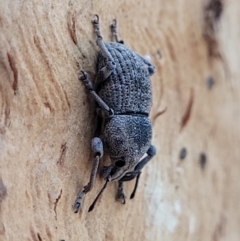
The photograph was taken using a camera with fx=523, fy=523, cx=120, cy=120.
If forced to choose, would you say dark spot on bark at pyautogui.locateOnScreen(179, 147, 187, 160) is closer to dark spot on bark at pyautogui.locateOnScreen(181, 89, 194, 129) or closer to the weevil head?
dark spot on bark at pyautogui.locateOnScreen(181, 89, 194, 129)

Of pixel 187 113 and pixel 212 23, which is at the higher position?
pixel 212 23

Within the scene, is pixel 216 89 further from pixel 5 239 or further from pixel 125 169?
pixel 5 239

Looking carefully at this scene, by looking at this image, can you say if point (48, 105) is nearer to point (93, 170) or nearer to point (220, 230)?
point (93, 170)

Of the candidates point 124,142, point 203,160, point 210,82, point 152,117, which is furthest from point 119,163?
point 210,82

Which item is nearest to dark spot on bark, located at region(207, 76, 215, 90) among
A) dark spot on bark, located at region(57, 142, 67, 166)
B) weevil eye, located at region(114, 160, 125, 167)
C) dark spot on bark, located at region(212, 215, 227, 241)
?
dark spot on bark, located at region(212, 215, 227, 241)

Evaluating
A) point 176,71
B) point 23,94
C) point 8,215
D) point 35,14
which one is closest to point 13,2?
point 35,14

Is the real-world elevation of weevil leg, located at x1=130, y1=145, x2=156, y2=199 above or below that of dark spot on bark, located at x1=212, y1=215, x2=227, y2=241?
above

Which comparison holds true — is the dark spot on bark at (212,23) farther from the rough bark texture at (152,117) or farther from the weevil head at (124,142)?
the weevil head at (124,142)
